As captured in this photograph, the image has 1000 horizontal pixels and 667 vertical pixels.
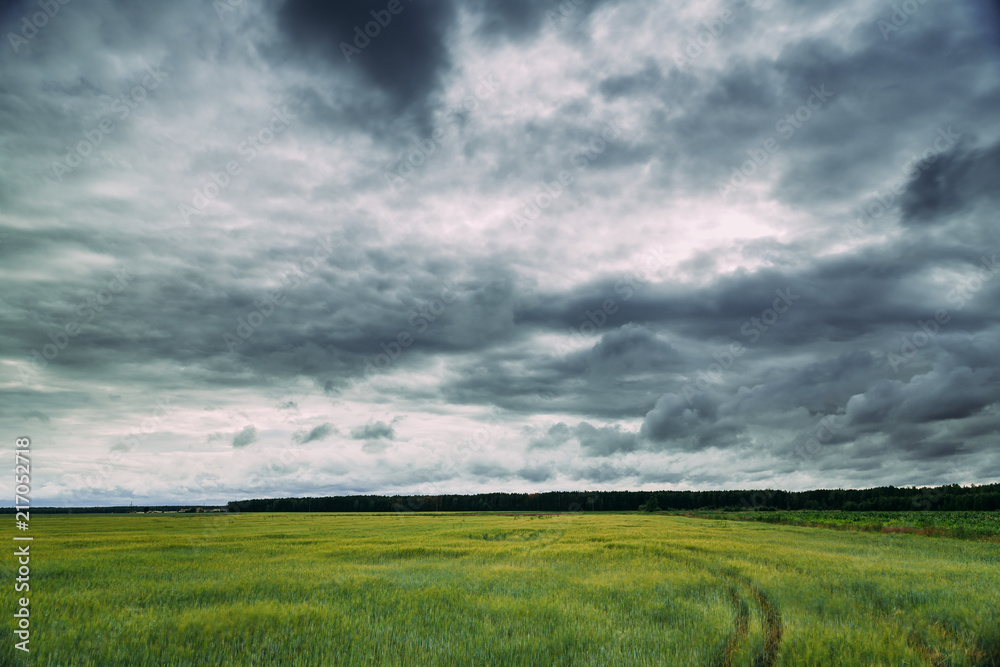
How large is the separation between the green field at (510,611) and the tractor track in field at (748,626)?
0.07 m

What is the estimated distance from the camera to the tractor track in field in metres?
10.2

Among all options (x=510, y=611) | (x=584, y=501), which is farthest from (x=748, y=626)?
(x=584, y=501)

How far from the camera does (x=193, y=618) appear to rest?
1216 centimetres

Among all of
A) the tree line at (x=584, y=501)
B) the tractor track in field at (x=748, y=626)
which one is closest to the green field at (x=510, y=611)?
the tractor track in field at (x=748, y=626)

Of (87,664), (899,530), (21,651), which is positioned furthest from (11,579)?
(899,530)

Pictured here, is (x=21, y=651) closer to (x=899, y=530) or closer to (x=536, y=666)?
(x=536, y=666)

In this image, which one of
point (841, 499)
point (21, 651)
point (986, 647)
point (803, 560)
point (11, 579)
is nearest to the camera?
point (21, 651)

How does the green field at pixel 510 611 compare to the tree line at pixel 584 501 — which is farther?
the tree line at pixel 584 501

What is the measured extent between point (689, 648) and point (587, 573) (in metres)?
10.9

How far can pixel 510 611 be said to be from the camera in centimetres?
1365

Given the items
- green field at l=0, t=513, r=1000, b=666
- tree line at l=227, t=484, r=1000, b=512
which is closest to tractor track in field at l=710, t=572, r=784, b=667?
green field at l=0, t=513, r=1000, b=666

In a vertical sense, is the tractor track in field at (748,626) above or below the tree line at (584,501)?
above

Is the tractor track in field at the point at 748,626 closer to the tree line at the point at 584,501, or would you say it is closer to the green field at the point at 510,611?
the green field at the point at 510,611

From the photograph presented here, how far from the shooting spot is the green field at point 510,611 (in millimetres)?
10195
